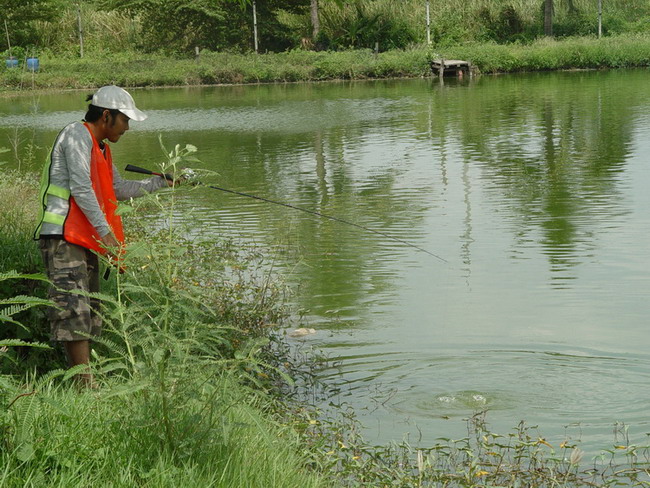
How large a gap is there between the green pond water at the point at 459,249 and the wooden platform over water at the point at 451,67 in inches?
540

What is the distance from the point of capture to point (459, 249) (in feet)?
31.2

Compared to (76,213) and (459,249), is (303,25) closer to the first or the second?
(459,249)

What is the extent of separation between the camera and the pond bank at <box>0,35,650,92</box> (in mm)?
36844

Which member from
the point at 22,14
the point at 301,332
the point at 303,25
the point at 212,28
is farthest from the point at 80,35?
the point at 301,332

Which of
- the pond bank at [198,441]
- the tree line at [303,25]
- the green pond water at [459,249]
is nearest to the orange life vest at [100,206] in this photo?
the pond bank at [198,441]

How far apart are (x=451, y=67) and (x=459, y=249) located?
91.1 feet

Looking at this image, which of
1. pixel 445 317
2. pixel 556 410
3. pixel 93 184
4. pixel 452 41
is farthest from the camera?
pixel 452 41

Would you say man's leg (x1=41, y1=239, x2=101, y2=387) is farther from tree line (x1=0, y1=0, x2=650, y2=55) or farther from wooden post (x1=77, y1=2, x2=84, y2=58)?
wooden post (x1=77, y1=2, x2=84, y2=58)

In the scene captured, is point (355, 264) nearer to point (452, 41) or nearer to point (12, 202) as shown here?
point (12, 202)

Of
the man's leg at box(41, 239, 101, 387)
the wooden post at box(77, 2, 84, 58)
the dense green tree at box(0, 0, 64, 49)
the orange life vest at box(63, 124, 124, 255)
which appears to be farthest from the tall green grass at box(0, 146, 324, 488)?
the wooden post at box(77, 2, 84, 58)

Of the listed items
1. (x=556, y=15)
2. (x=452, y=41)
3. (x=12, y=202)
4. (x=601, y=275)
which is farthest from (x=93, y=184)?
(x=556, y=15)

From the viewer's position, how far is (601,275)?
8367 millimetres

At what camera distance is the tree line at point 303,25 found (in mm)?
42312

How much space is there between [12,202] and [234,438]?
555cm
